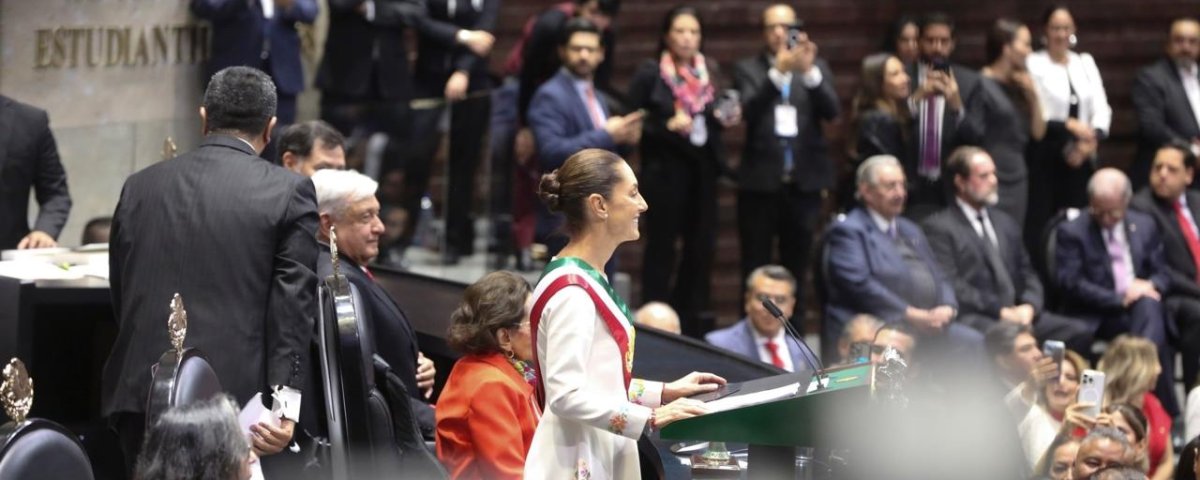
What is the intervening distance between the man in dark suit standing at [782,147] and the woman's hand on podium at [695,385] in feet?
16.2

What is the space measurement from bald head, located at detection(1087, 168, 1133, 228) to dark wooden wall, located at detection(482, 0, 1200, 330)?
2265 millimetres

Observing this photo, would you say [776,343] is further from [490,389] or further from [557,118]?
[490,389]

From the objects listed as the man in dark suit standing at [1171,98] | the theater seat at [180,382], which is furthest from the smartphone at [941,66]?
the theater seat at [180,382]

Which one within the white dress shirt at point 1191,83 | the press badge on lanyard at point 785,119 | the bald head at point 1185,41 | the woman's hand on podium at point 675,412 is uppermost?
the bald head at point 1185,41

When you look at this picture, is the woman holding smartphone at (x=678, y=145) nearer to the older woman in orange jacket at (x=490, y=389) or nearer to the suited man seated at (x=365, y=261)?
the suited man seated at (x=365, y=261)

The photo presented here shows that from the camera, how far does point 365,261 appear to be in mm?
5496

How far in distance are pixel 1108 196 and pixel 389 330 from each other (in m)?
5.04

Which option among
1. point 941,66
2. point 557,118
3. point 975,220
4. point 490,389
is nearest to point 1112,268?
point 975,220

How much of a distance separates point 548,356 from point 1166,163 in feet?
20.5

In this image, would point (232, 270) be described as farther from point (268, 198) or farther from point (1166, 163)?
point (1166, 163)

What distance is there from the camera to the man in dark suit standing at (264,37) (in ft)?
26.4

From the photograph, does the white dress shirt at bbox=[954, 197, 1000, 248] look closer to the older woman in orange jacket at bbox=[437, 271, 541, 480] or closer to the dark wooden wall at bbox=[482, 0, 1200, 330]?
the dark wooden wall at bbox=[482, 0, 1200, 330]

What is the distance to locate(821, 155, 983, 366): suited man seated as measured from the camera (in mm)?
8359

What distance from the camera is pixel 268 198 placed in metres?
4.81
